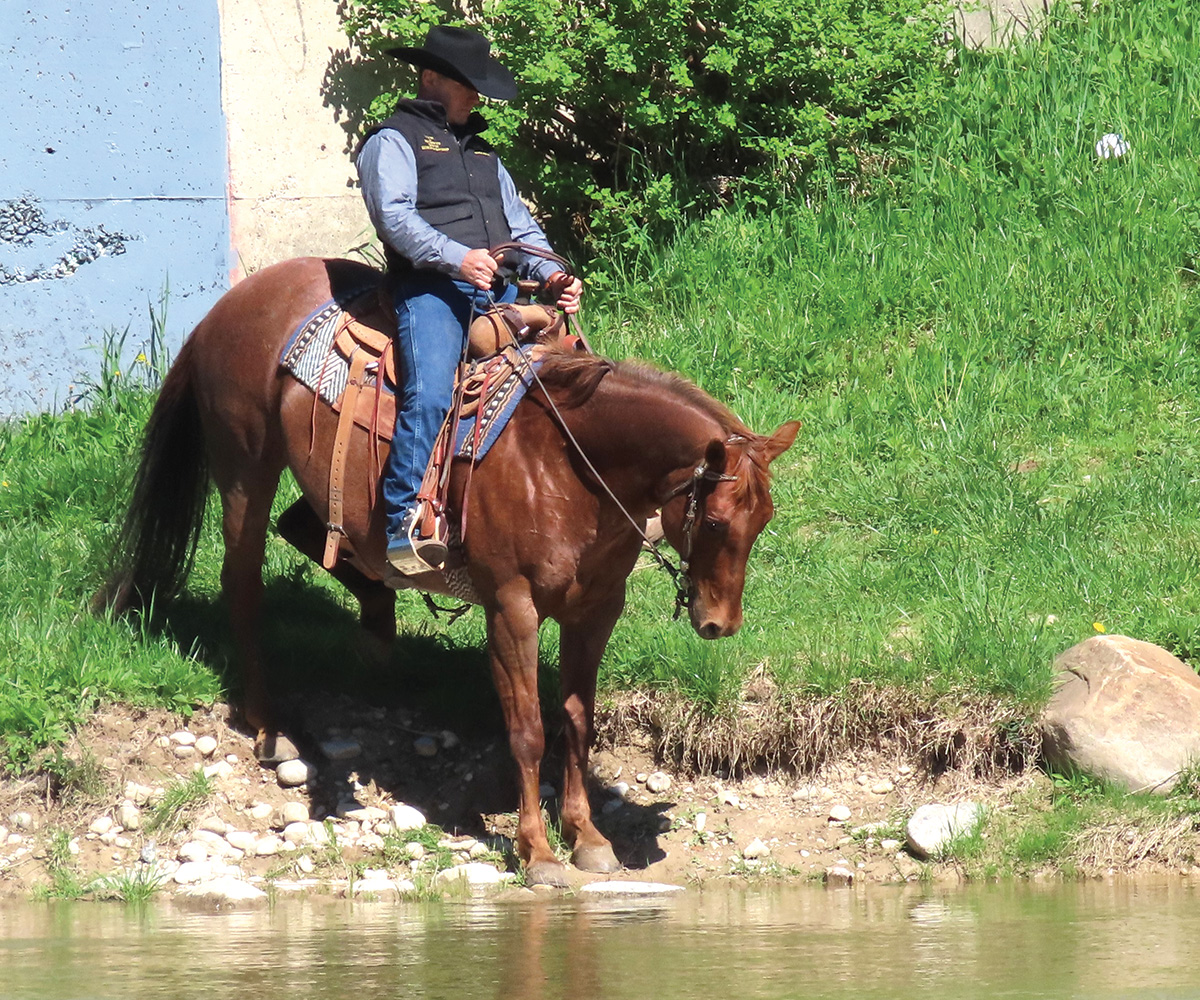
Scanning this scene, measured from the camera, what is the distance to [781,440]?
18.3 feet

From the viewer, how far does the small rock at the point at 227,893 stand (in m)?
5.48

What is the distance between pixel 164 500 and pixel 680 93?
457cm

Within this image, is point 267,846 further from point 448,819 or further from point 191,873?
point 448,819

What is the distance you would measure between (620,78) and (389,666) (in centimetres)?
Answer: 449

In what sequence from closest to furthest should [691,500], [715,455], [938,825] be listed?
1. [715,455]
2. [691,500]
3. [938,825]

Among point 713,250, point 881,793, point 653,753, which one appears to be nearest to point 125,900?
point 653,753

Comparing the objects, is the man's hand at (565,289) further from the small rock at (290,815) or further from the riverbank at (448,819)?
the small rock at (290,815)

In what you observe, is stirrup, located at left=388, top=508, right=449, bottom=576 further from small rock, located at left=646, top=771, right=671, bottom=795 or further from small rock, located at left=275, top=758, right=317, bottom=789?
small rock, located at left=646, top=771, right=671, bottom=795

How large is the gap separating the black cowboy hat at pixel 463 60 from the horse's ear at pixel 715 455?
1868mm

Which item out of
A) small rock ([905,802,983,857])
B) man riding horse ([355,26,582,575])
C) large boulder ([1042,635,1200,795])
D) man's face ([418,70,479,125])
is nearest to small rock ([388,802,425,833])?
man riding horse ([355,26,582,575])

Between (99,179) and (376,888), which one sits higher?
(99,179)

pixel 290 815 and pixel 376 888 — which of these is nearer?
pixel 376 888

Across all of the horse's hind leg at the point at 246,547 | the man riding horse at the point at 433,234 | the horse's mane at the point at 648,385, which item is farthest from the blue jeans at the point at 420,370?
the horse's hind leg at the point at 246,547

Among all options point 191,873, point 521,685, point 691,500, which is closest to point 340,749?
point 191,873
